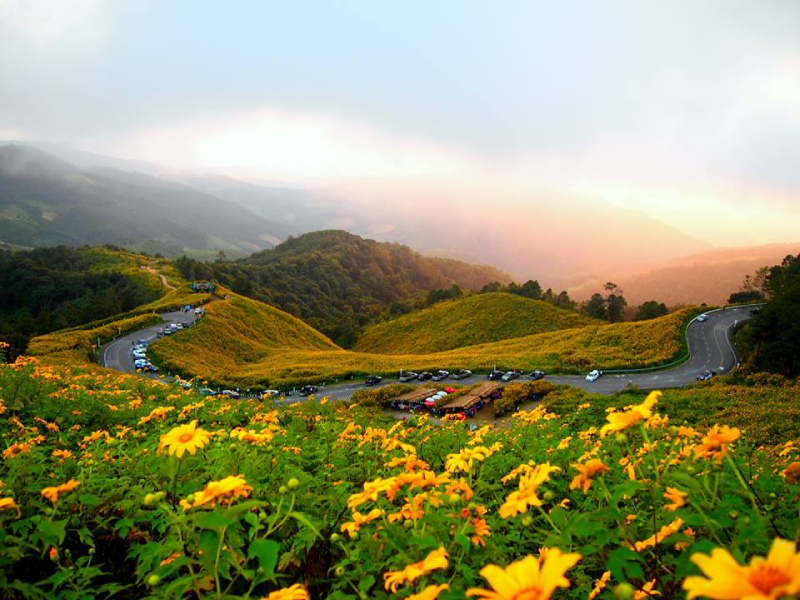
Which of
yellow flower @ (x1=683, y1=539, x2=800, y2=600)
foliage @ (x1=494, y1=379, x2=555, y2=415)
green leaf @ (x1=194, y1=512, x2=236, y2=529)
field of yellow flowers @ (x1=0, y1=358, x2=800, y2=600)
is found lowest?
foliage @ (x1=494, y1=379, x2=555, y2=415)

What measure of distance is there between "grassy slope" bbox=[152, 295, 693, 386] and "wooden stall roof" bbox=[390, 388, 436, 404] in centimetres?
836

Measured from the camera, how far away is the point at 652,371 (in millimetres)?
35875

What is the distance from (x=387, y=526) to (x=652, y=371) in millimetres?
39531

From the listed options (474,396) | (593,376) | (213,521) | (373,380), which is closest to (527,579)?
(213,521)

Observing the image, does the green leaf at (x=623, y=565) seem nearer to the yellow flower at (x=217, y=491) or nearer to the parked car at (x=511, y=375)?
the yellow flower at (x=217, y=491)

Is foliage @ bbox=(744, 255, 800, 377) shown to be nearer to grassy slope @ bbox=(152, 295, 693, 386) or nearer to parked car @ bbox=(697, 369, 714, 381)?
parked car @ bbox=(697, 369, 714, 381)

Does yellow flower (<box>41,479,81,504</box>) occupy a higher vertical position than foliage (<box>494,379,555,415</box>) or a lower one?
higher

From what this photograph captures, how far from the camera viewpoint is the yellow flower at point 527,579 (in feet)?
4.79

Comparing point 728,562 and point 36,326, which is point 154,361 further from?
point 728,562

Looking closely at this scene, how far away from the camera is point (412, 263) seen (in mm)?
158875

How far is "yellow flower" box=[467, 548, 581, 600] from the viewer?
57.4 inches

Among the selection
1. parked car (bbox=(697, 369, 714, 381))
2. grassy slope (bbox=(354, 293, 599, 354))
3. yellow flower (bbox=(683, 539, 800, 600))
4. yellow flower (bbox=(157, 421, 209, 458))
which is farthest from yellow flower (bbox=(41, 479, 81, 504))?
grassy slope (bbox=(354, 293, 599, 354))

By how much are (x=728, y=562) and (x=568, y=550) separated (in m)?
1.41

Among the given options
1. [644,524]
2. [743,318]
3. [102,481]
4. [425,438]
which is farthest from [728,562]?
[743,318]
